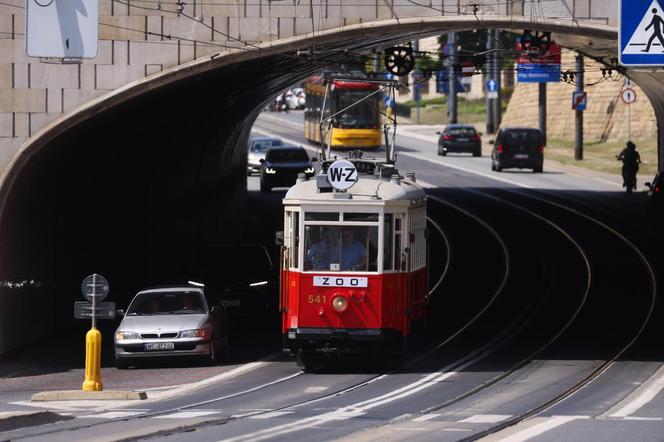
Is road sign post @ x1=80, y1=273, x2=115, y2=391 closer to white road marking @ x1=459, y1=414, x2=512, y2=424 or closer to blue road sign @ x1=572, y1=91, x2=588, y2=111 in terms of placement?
white road marking @ x1=459, y1=414, x2=512, y2=424

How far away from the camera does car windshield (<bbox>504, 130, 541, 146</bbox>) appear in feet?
201

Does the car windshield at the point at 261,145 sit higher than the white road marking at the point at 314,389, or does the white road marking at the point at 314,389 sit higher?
the car windshield at the point at 261,145

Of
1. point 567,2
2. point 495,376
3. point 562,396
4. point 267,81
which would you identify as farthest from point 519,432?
point 267,81

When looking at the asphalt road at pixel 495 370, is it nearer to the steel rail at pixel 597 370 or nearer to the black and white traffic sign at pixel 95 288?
the steel rail at pixel 597 370

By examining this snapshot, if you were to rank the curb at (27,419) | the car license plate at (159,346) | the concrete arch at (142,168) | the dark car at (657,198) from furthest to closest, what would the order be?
the dark car at (657,198) → the concrete arch at (142,168) → the car license plate at (159,346) → the curb at (27,419)

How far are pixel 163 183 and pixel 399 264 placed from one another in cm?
1588

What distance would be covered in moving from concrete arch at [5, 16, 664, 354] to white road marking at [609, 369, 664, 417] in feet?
21.2

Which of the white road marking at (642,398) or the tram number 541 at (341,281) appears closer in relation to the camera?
the white road marking at (642,398)

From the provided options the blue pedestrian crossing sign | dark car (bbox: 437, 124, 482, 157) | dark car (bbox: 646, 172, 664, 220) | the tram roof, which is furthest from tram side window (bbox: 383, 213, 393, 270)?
dark car (bbox: 437, 124, 482, 157)

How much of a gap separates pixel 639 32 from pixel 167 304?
37.7 ft

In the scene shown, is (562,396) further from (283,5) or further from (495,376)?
(283,5)

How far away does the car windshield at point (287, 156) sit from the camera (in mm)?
56938

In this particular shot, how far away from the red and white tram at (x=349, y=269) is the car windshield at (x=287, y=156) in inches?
1309

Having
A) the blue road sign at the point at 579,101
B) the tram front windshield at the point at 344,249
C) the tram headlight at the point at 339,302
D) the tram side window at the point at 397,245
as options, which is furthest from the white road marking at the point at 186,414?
the blue road sign at the point at 579,101
